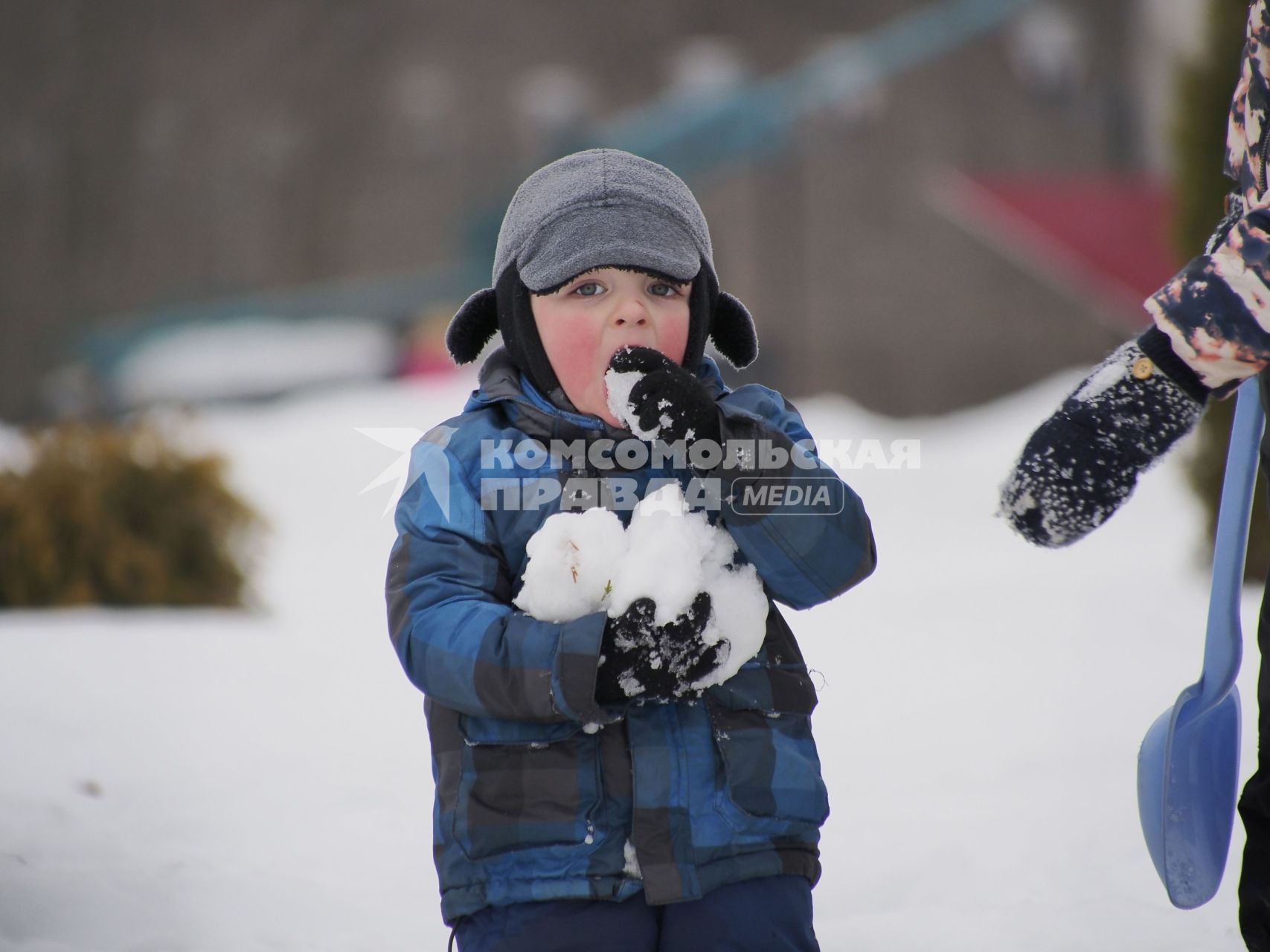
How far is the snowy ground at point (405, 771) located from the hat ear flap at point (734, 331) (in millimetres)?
521

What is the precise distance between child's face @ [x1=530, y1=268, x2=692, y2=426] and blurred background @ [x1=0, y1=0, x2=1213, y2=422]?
996 centimetres

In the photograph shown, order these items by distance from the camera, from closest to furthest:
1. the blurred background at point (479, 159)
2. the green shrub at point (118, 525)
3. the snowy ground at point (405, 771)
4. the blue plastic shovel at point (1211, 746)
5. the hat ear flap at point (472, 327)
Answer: the blue plastic shovel at point (1211, 746), the hat ear flap at point (472, 327), the snowy ground at point (405, 771), the green shrub at point (118, 525), the blurred background at point (479, 159)

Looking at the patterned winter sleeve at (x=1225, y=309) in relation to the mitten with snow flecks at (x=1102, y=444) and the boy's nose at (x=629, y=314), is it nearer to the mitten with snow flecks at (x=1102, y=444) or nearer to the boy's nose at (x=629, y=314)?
the mitten with snow flecks at (x=1102, y=444)

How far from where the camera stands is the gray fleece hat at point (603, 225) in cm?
173

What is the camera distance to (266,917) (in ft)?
7.92

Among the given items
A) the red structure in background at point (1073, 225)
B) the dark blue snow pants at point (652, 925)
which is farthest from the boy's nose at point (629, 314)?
the red structure in background at point (1073, 225)

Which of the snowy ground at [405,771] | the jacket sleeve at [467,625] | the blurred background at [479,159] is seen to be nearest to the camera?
the jacket sleeve at [467,625]

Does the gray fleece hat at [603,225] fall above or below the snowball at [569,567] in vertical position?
above

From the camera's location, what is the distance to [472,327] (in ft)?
6.52

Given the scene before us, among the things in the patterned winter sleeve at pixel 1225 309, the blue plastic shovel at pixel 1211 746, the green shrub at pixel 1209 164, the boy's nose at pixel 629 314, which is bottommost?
the blue plastic shovel at pixel 1211 746

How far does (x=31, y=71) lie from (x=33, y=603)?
878 cm

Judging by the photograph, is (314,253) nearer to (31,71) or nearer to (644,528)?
(31,71)

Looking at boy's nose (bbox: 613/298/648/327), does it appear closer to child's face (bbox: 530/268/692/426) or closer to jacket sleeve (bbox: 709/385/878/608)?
child's face (bbox: 530/268/692/426)

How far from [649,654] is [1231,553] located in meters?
0.77
